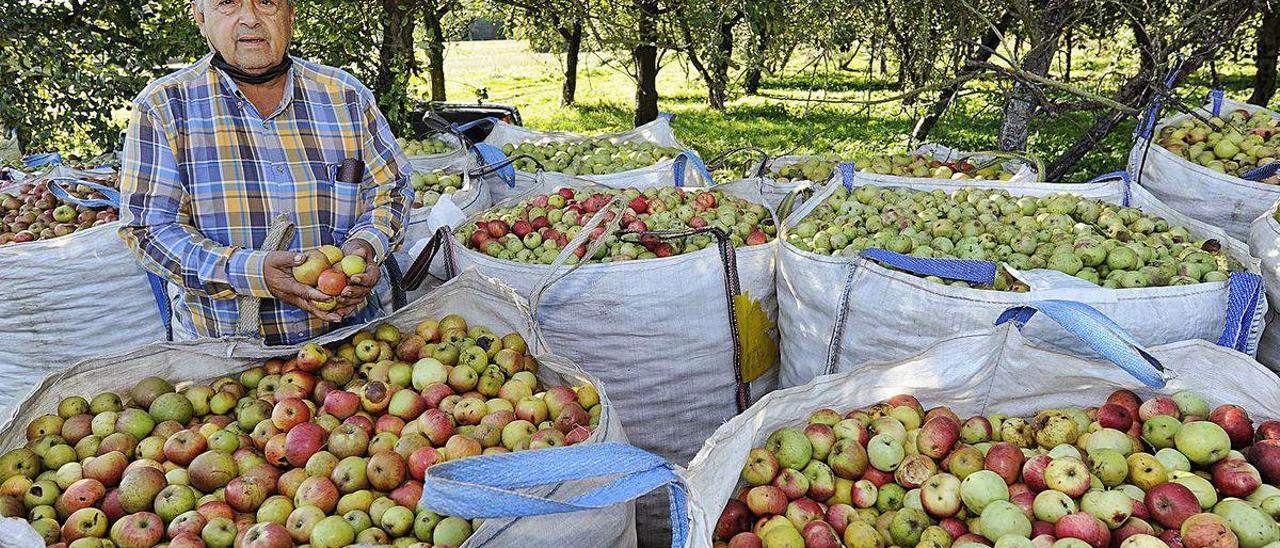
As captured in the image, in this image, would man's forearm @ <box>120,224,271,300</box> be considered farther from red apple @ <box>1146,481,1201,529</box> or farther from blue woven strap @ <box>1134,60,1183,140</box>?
blue woven strap @ <box>1134,60,1183,140</box>

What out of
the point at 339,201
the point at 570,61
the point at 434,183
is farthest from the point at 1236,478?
the point at 570,61

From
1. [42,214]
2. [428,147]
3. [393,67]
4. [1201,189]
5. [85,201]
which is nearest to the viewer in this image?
[1201,189]

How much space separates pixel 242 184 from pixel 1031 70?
13.9ft

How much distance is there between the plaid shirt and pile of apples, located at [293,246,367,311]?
0.13m

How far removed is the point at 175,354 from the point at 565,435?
1.18m

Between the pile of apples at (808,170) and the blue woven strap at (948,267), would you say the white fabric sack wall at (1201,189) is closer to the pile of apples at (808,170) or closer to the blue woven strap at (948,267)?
the pile of apples at (808,170)

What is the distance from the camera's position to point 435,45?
23.6 feet

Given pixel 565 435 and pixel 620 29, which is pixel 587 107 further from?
pixel 565 435

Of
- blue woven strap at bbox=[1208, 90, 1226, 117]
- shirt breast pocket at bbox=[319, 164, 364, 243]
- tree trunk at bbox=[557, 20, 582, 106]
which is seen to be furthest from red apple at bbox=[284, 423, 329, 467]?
tree trunk at bbox=[557, 20, 582, 106]

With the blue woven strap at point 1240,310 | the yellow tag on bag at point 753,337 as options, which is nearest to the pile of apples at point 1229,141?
the blue woven strap at point 1240,310

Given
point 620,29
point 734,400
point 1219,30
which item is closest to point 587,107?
point 620,29

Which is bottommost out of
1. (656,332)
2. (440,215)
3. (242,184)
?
(656,332)

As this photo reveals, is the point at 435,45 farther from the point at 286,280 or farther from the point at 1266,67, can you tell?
the point at 1266,67

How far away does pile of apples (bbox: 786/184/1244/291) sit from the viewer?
8.85 feet
